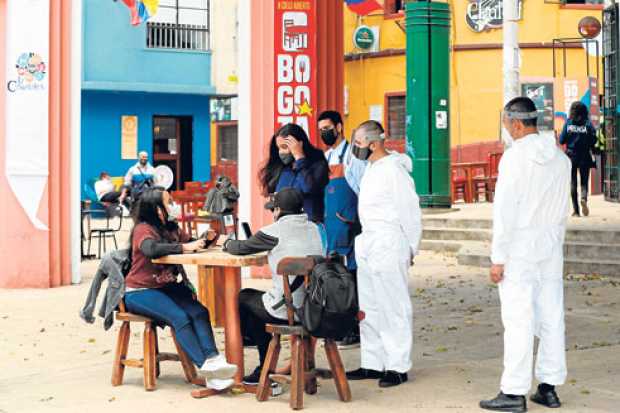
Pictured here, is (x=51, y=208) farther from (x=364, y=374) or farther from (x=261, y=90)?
(x=364, y=374)

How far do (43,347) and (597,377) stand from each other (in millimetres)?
4595

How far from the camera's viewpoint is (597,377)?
8469 millimetres

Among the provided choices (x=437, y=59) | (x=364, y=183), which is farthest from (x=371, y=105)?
(x=364, y=183)

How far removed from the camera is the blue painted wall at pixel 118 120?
31.8 metres

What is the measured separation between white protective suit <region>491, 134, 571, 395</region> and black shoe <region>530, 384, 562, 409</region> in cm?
12

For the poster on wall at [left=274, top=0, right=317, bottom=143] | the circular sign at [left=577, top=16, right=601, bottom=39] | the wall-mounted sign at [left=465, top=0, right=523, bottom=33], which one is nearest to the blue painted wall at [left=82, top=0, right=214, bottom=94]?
the wall-mounted sign at [left=465, top=0, right=523, bottom=33]

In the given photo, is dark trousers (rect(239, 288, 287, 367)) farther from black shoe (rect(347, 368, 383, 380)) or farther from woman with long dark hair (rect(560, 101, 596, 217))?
woman with long dark hair (rect(560, 101, 596, 217))

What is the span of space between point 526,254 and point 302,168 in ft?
7.80

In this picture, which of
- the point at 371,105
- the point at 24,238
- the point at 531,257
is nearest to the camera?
the point at 531,257

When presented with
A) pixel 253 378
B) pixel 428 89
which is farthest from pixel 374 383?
pixel 428 89

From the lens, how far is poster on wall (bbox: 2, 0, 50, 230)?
14.4 m

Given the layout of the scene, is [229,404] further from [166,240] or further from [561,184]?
[561,184]

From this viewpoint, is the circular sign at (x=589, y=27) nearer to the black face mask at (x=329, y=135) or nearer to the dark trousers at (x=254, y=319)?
the black face mask at (x=329, y=135)

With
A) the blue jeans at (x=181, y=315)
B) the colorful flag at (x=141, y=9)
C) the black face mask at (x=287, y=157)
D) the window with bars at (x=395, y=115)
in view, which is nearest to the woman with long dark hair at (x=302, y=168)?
the black face mask at (x=287, y=157)
